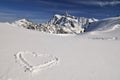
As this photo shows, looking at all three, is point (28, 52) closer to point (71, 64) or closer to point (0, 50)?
point (0, 50)

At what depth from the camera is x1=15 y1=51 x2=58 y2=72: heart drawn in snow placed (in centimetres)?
882

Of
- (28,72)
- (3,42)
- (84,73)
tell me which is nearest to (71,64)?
(84,73)

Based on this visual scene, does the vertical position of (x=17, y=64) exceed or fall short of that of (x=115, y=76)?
it exceeds it

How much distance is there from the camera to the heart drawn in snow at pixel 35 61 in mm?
8821

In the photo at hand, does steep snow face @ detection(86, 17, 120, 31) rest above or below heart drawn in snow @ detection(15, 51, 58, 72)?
below

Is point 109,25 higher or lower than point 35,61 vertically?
lower

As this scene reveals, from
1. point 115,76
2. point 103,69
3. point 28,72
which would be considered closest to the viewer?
point 28,72

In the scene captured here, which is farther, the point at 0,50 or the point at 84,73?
the point at 0,50

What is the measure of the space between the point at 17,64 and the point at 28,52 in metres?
2.61

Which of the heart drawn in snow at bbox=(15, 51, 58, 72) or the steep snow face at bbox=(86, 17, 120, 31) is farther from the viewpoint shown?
the steep snow face at bbox=(86, 17, 120, 31)

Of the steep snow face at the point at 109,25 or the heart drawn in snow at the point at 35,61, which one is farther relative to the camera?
the steep snow face at the point at 109,25

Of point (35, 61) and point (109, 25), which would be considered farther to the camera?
point (109, 25)

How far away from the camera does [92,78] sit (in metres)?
8.27

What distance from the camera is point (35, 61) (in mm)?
9844
